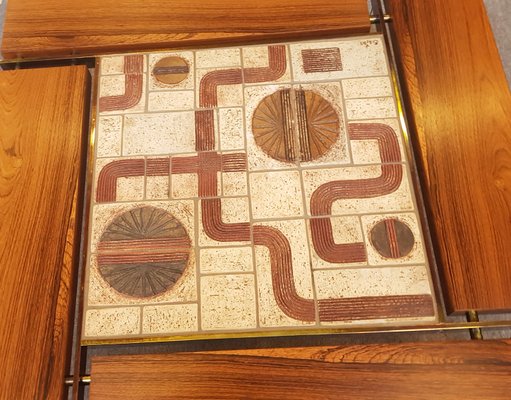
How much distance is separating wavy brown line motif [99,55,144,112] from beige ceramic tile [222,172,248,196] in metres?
0.31

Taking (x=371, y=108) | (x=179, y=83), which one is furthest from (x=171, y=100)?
(x=371, y=108)

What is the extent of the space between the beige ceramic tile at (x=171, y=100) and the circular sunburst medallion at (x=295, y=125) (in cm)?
17

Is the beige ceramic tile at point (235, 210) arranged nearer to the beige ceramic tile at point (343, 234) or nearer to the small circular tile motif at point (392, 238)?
the beige ceramic tile at point (343, 234)

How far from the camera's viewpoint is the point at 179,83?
110 centimetres

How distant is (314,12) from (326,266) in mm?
675

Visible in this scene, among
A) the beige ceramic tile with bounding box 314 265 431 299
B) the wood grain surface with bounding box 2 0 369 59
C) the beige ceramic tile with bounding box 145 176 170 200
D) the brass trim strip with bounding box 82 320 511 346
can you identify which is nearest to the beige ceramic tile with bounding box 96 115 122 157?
the beige ceramic tile with bounding box 145 176 170 200

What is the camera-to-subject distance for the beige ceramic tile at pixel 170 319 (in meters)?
0.89

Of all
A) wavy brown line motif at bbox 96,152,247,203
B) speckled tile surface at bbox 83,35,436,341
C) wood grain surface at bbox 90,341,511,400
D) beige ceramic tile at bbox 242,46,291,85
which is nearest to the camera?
wood grain surface at bbox 90,341,511,400

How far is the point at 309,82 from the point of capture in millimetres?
1095

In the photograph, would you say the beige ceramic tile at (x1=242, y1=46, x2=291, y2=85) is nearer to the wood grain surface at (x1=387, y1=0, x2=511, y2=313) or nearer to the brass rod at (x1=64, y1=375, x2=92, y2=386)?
the wood grain surface at (x1=387, y1=0, x2=511, y2=313)

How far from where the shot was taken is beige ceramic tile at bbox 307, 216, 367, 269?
93cm

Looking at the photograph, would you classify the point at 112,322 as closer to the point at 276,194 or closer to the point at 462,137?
the point at 276,194

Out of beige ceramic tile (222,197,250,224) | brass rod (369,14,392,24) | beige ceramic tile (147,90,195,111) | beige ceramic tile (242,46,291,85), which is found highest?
brass rod (369,14,392,24)

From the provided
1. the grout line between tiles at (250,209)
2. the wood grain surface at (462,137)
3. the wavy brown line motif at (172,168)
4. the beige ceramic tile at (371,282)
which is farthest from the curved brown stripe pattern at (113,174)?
the wood grain surface at (462,137)
